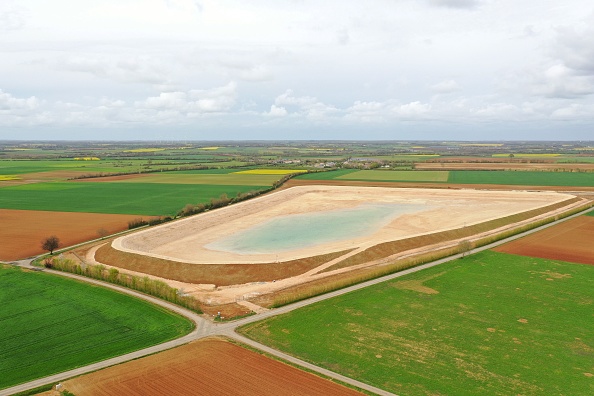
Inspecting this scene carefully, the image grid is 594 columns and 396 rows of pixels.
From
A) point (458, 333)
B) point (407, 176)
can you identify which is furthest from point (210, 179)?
point (458, 333)

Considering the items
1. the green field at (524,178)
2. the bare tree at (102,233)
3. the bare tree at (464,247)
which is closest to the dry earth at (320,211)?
the bare tree at (102,233)

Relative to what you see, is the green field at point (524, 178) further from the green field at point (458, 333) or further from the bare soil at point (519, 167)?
the green field at point (458, 333)

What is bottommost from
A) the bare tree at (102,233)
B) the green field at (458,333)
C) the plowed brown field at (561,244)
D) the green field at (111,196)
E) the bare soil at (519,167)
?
the green field at (458,333)

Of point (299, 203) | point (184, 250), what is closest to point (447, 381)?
point (184, 250)

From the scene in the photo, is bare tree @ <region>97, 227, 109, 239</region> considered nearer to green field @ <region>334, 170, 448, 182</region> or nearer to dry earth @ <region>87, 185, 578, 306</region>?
dry earth @ <region>87, 185, 578, 306</region>

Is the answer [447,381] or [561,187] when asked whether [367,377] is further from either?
[561,187]

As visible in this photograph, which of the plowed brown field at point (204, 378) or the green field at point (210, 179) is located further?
the green field at point (210, 179)

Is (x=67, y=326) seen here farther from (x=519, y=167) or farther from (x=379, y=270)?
(x=519, y=167)
